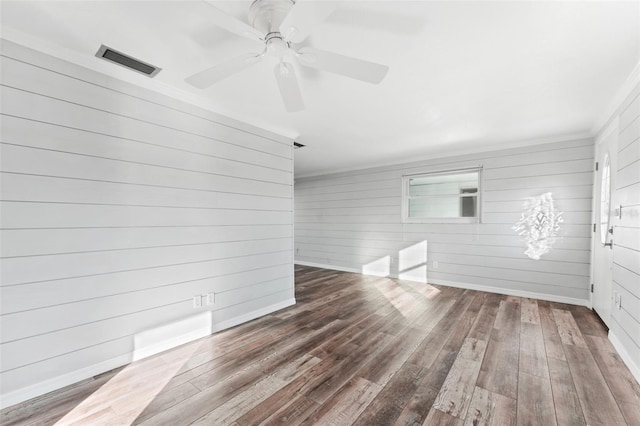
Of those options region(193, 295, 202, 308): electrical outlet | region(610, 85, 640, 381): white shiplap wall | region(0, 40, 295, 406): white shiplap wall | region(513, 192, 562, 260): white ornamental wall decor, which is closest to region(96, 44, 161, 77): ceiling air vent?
region(0, 40, 295, 406): white shiplap wall

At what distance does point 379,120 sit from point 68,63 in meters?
2.80

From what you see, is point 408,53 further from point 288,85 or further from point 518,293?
point 518,293

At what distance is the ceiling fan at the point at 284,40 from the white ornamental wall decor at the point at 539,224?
11.9 ft

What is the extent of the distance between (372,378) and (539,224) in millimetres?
3469

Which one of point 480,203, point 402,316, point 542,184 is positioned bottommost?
point 402,316

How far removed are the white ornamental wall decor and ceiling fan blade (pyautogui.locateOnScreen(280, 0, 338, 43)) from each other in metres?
4.11

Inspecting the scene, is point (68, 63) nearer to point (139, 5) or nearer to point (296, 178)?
point (139, 5)

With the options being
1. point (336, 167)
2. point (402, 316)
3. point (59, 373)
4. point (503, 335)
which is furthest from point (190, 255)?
point (336, 167)

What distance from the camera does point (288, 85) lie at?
71.9 inches

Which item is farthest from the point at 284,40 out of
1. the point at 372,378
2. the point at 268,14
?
the point at 372,378

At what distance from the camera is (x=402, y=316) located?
10.5 feet

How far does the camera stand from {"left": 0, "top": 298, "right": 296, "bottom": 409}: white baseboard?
68.1 inches

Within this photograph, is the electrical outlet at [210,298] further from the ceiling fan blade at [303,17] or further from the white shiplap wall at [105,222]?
the ceiling fan blade at [303,17]

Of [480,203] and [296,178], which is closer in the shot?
[480,203]
